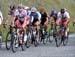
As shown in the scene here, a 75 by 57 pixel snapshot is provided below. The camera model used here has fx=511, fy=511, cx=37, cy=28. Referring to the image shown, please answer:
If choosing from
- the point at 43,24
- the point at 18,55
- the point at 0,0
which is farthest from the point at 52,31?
the point at 0,0

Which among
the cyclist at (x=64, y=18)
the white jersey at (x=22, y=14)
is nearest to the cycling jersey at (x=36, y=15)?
the cyclist at (x=64, y=18)

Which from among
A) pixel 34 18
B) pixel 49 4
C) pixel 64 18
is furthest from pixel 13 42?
pixel 49 4

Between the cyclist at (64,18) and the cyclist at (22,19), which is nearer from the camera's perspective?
the cyclist at (22,19)

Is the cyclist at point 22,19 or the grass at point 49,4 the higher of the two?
the cyclist at point 22,19

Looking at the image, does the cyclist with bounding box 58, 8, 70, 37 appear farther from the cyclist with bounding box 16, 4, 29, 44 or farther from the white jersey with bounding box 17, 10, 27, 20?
the white jersey with bounding box 17, 10, 27, 20

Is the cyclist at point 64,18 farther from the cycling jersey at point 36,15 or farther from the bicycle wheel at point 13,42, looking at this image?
the bicycle wheel at point 13,42

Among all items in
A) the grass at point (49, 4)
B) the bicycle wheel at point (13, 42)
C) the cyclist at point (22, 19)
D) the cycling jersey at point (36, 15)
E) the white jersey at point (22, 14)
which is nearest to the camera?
the bicycle wheel at point (13, 42)

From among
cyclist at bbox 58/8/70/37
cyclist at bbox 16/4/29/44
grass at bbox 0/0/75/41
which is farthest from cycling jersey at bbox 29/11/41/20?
grass at bbox 0/0/75/41

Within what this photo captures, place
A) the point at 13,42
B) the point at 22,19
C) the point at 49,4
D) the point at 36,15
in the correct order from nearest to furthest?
the point at 13,42, the point at 22,19, the point at 36,15, the point at 49,4

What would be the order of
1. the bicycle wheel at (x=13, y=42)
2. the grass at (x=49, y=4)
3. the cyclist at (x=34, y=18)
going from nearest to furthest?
the bicycle wheel at (x=13, y=42), the cyclist at (x=34, y=18), the grass at (x=49, y=4)

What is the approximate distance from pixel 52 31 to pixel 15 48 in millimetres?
5723

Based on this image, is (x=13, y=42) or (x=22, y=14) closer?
(x=13, y=42)

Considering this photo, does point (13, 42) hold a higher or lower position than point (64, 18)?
lower

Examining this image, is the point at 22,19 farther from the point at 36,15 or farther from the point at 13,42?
the point at 36,15
